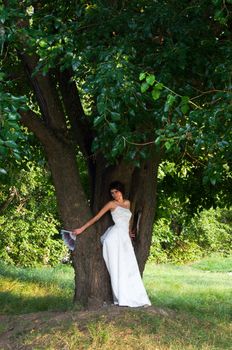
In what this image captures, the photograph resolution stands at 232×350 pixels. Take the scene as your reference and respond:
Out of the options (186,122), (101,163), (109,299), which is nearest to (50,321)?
(109,299)

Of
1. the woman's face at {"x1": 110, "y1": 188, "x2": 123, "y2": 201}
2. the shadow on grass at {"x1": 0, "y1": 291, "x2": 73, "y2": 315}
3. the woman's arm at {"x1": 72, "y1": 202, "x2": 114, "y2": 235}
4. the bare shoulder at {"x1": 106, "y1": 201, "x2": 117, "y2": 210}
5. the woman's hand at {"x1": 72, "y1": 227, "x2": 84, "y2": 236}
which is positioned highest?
the woman's face at {"x1": 110, "y1": 188, "x2": 123, "y2": 201}

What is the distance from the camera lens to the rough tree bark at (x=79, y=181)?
8.22 m

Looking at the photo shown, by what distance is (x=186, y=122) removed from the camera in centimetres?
604

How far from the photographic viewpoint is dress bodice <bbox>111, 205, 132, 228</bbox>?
27.9 feet

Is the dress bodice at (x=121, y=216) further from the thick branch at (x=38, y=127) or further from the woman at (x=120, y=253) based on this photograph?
the thick branch at (x=38, y=127)

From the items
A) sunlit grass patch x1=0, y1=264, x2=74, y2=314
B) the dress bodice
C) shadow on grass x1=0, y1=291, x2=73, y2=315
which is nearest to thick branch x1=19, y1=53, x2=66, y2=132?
the dress bodice

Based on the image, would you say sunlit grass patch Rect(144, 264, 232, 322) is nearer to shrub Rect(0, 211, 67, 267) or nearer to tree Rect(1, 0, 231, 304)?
tree Rect(1, 0, 231, 304)

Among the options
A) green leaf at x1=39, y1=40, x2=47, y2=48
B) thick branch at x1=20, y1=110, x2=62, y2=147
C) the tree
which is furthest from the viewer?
thick branch at x1=20, y1=110, x2=62, y2=147

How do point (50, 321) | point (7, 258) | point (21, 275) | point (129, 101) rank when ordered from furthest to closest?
point (7, 258)
point (21, 275)
point (50, 321)
point (129, 101)

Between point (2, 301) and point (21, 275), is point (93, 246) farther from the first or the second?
point (21, 275)

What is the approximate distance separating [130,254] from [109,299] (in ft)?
2.41

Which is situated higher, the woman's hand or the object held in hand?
the woman's hand

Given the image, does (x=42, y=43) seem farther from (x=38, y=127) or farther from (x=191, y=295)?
(x=191, y=295)

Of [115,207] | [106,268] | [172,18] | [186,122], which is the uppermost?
[172,18]
